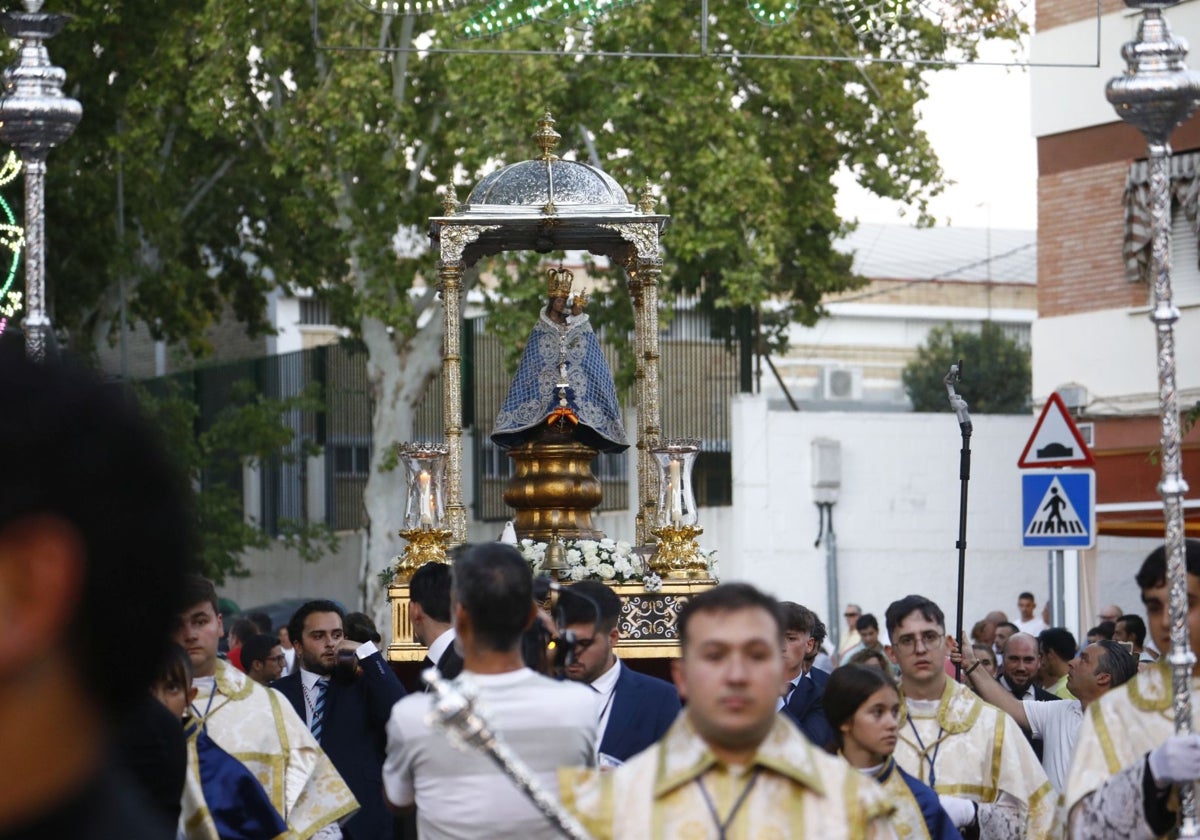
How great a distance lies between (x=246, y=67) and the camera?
26500 mm

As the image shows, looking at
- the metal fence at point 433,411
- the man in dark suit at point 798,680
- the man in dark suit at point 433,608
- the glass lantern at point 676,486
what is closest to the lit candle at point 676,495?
the glass lantern at point 676,486

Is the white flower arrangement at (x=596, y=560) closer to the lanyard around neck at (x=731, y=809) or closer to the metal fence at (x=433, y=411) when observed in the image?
the lanyard around neck at (x=731, y=809)

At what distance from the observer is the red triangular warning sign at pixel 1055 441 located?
500 inches

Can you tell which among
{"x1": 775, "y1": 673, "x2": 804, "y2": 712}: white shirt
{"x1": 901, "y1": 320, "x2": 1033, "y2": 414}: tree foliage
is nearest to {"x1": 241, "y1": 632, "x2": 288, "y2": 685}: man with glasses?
{"x1": 775, "y1": 673, "x2": 804, "y2": 712}: white shirt

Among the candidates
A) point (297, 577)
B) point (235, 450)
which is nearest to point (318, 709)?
point (235, 450)

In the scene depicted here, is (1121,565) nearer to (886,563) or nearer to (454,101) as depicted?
(886,563)

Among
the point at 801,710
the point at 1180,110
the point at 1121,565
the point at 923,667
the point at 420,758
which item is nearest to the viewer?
the point at 420,758

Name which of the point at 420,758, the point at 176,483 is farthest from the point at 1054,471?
the point at 176,483

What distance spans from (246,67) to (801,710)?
19451mm

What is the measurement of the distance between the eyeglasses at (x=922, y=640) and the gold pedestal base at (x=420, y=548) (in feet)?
16.8

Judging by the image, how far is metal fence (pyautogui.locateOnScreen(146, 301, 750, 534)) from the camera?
2686 cm

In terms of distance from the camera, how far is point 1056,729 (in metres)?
9.35

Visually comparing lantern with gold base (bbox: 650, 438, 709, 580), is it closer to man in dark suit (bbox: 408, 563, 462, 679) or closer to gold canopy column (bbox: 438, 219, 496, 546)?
gold canopy column (bbox: 438, 219, 496, 546)

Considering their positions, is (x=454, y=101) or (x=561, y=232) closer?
(x=561, y=232)
